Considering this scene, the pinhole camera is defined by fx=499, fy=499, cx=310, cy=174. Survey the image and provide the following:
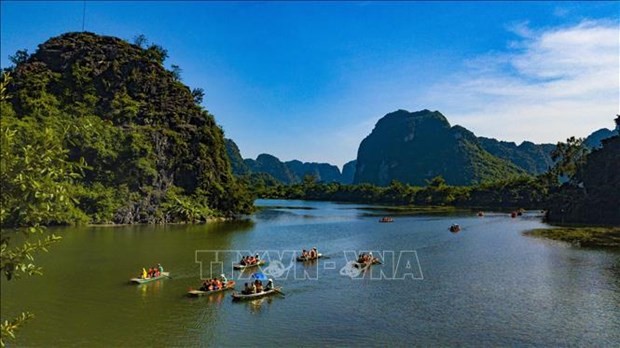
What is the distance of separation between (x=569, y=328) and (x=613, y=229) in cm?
4955

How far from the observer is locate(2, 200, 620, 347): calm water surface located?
23.1 meters

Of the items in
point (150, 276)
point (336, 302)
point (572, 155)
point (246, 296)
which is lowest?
point (336, 302)

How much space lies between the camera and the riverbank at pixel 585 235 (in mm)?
53369

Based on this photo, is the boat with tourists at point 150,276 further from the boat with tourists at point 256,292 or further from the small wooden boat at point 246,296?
the small wooden boat at point 246,296

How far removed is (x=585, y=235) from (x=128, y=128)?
217 ft

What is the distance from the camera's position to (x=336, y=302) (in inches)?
1148

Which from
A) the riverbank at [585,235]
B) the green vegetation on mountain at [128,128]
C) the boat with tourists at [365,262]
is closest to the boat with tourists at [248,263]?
the boat with tourists at [365,262]

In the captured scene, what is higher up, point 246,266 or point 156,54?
point 156,54

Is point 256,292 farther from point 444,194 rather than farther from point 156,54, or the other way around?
point 444,194

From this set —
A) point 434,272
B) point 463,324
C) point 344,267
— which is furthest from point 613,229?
point 463,324

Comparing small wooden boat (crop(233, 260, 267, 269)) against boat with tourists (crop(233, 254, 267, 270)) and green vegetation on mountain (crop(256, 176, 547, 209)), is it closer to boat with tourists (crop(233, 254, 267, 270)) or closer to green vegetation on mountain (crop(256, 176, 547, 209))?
boat with tourists (crop(233, 254, 267, 270))

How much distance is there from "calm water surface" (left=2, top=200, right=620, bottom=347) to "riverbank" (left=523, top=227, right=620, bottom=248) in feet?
21.9

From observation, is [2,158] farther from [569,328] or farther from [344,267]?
[344,267]

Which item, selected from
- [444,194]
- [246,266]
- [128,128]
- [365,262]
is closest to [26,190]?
[246,266]
